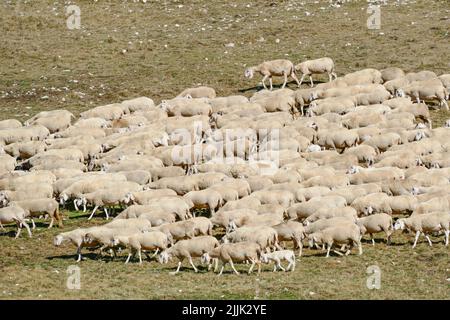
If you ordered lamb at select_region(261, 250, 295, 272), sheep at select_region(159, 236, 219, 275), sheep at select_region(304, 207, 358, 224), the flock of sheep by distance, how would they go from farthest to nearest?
sheep at select_region(304, 207, 358, 224) < the flock of sheep < sheep at select_region(159, 236, 219, 275) < lamb at select_region(261, 250, 295, 272)

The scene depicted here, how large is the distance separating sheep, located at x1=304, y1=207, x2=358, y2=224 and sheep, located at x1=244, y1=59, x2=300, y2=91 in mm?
12106

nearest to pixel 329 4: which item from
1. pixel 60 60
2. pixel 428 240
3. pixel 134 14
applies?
pixel 134 14

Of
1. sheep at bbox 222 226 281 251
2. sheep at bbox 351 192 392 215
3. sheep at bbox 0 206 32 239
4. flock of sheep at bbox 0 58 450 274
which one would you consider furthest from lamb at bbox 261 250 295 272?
sheep at bbox 0 206 32 239

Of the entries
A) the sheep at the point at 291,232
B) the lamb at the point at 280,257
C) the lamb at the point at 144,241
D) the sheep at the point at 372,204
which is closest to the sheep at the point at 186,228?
the lamb at the point at 144,241

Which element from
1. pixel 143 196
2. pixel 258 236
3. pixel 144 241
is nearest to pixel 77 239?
pixel 144 241

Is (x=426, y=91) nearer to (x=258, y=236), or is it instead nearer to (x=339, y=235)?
(x=339, y=235)

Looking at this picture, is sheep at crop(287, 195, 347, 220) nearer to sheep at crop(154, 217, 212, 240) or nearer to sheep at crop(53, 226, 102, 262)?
sheep at crop(154, 217, 212, 240)

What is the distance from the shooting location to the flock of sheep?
20609 millimetres

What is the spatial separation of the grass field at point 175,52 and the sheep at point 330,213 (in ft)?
2.82

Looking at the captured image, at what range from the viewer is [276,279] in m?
18.8

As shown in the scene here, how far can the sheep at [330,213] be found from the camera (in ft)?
69.7

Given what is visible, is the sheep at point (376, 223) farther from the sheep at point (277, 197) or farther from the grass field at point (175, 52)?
the sheep at point (277, 197)

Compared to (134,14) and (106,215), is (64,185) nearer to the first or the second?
(106,215)

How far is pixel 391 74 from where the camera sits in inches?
1262
